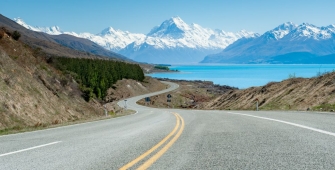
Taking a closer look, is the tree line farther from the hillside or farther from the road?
the road

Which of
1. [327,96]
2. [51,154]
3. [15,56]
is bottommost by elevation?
[51,154]

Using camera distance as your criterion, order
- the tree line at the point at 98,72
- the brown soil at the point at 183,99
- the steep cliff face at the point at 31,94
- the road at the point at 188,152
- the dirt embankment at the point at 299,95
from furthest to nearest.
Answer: the brown soil at the point at 183,99, the tree line at the point at 98,72, the dirt embankment at the point at 299,95, the steep cliff face at the point at 31,94, the road at the point at 188,152

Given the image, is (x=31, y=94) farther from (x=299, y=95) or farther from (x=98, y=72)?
(x=98, y=72)

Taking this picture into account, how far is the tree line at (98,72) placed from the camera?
8621cm

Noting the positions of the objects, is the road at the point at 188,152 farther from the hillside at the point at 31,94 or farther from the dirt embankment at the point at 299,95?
the dirt embankment at the point at 299,95

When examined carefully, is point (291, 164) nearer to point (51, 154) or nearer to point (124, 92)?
point (51, 154)

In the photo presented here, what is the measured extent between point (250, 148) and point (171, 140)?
2.46m

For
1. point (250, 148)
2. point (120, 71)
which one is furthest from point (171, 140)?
point (120, 71)

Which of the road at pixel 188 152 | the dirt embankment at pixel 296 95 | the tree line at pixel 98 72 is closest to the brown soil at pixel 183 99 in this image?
the tree line at pixel 98 72

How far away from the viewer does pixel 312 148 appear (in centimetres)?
738

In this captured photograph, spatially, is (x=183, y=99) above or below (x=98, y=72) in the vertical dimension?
below

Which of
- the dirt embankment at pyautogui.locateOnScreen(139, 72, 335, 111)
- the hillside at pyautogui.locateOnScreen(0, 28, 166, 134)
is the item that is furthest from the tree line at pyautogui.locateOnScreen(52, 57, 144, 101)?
the dirt embankment at pyautogui.locateOnScreen(139, 72, 335, 111)

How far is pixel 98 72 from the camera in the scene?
96.0 m

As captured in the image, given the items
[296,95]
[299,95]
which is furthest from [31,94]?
[296,95]
